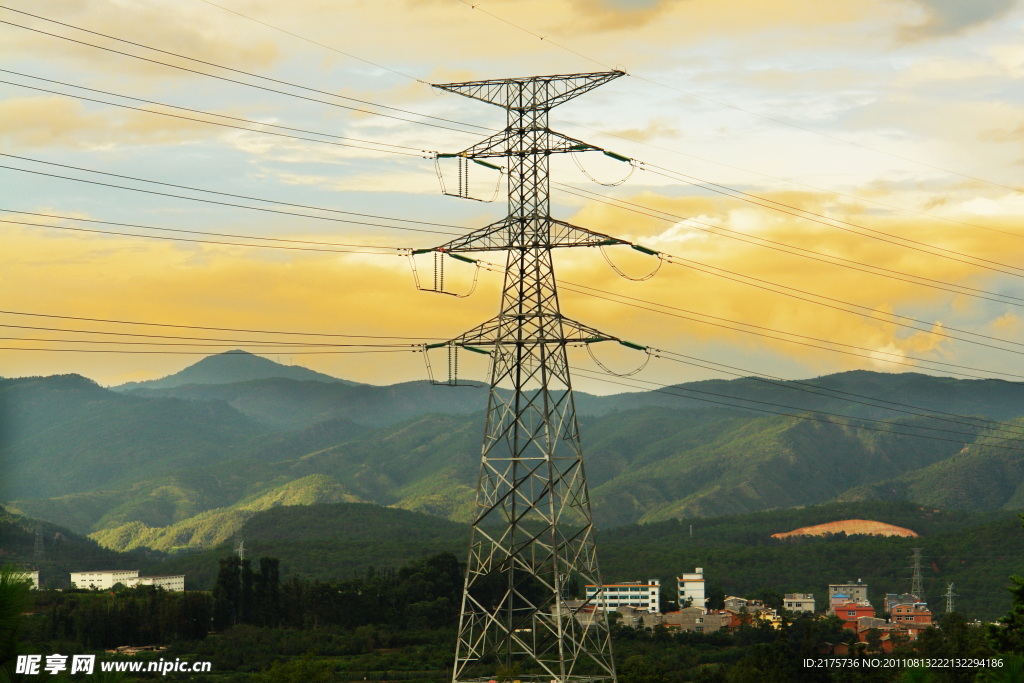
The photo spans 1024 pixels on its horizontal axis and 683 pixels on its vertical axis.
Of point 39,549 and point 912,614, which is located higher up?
point 39,549

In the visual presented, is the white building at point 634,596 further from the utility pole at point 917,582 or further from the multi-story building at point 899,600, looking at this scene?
the utility pole at point 917,582

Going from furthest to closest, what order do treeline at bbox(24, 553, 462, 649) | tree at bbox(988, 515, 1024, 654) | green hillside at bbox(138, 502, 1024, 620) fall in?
green hillside at bbox(138, 502, 1024, 620)
treeline at bbox(24, 553, 462, 649)
tree at bbox(988, 515, 1024, 654)

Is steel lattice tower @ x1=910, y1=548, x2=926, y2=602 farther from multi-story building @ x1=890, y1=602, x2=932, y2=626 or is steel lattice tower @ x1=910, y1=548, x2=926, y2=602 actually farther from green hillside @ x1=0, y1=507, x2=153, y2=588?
green hillside @ x1=0, y1=507, x2=153, y2=588

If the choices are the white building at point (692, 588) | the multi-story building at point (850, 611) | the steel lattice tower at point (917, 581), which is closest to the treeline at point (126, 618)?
the white building at point (692, 588)

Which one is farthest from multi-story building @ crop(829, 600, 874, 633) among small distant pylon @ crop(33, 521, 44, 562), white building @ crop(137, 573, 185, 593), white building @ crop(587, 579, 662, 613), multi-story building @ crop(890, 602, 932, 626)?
small distant pylon @ crop(33, 521, 44, 562)

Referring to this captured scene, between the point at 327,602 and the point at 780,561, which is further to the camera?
the point at 780,561

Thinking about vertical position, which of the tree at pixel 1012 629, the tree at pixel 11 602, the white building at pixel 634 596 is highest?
the tree at pixel 11 602

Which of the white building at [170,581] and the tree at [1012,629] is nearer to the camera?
the tree at [1012,629]

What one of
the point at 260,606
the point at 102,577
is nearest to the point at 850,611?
the point at 260,606

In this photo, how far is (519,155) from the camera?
111 ft

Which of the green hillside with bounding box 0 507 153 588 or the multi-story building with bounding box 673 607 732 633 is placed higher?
the green hillside with bounding box 0 507 153 588

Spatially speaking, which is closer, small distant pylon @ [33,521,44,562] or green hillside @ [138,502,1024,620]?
green hillside @ [138,502,1024,620]

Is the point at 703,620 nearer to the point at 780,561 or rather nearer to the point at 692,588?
the point at 692,588

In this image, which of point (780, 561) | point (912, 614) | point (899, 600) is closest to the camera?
point (912, 614)
